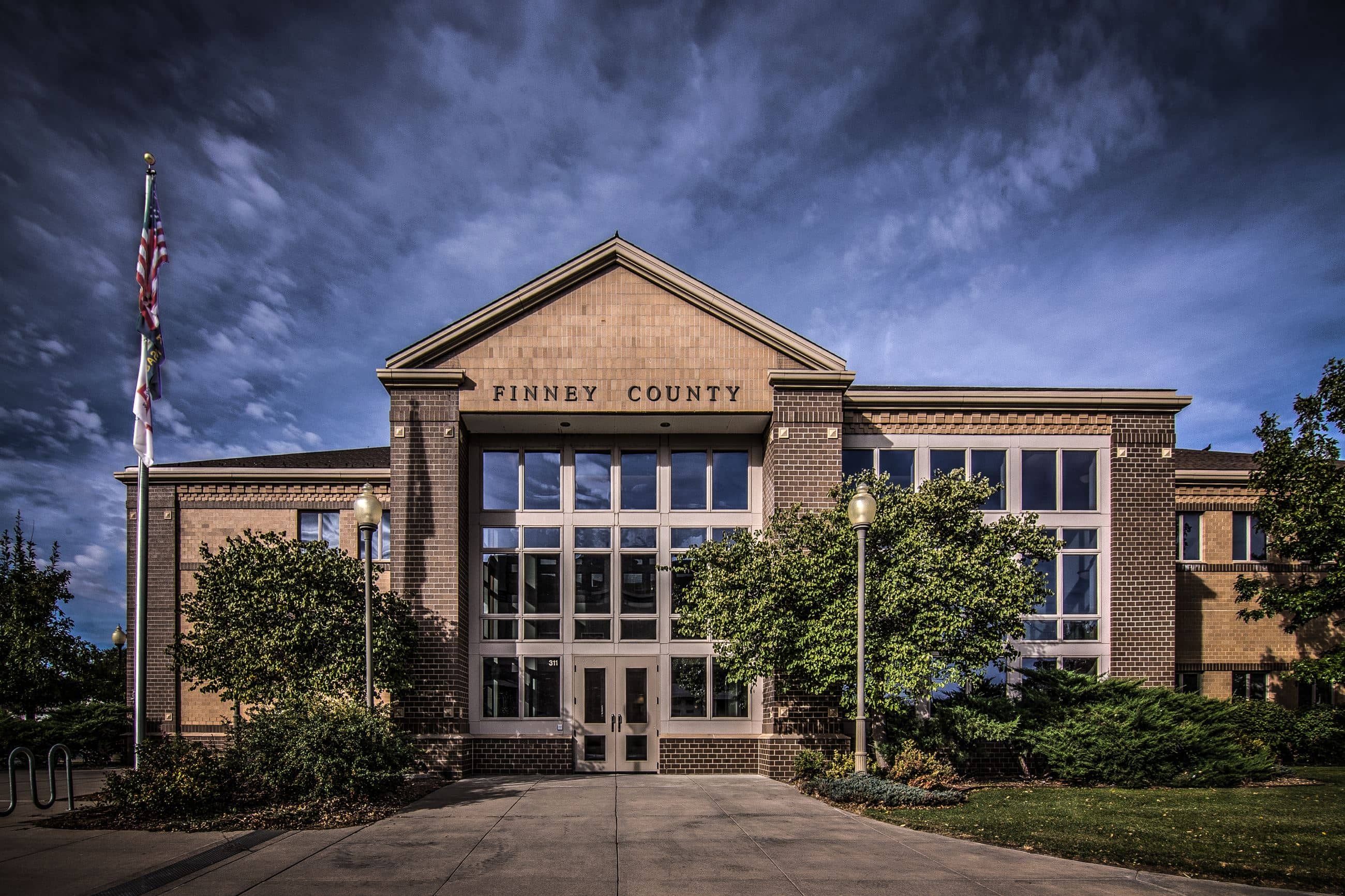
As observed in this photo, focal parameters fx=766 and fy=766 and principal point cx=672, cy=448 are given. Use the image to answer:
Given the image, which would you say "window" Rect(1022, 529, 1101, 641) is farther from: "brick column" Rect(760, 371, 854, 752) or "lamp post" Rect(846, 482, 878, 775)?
"lamp post" Rect(846, 482, 878, 775)

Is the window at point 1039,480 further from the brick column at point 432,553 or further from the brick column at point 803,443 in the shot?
the brick column at point 432,553

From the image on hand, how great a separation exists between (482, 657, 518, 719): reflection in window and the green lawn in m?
9.10

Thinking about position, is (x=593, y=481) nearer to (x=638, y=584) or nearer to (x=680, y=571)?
(x=638, y=584)

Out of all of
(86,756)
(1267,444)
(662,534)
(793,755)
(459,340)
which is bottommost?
(86,756)

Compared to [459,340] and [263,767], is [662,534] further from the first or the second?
[263,767]

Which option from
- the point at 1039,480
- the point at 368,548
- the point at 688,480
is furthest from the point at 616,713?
the point at 1039,480

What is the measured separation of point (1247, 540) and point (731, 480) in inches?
575

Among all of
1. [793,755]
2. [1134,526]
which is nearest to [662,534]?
[793,755]

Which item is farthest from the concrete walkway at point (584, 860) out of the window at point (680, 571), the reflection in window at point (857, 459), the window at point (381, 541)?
the window at point (381, 541)

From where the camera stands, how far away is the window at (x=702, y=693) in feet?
60.0

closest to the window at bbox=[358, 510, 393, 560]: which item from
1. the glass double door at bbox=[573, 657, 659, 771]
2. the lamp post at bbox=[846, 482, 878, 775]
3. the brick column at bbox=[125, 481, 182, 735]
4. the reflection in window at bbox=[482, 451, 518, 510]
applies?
the reflection in window at bbox=[482, 451, 518, 510]

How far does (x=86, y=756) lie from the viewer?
2000 cm

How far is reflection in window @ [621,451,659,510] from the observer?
19219 millimetres

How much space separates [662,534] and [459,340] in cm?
673
